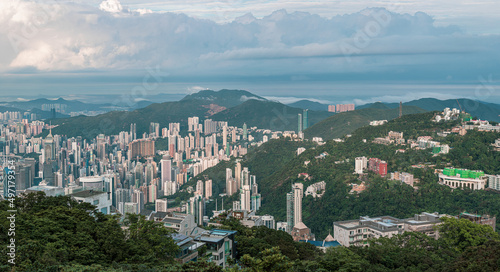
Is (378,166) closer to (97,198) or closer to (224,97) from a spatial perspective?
(97,198)

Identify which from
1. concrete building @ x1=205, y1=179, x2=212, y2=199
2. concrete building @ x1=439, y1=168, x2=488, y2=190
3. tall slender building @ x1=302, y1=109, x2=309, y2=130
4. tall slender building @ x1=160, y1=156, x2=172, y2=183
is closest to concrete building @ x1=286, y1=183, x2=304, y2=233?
concrete building @ x1=439, y1=168, x2=488, y2=190

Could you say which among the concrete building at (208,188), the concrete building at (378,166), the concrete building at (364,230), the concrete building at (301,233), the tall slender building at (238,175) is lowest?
the concrete building at (208,188)

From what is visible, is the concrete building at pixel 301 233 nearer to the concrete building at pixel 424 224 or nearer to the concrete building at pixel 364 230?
the concrete building at pixel 364 230

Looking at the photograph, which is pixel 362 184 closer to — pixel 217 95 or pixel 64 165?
pixel 64 165

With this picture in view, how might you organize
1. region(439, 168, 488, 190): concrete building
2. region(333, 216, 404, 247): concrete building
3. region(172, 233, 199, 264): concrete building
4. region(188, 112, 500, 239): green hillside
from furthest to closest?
1. region(439, 168, 488, 190): concrete building
2. region(188, 112, 500, 239): green hillside
3. region(333, 216, 404, 247): concrete building
4. region(172, 233, 199, 264): concrete building

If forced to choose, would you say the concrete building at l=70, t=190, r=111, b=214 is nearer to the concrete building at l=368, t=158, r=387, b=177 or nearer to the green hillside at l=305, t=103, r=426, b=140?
the concrete building at l=368, t=158, r=387, b=177

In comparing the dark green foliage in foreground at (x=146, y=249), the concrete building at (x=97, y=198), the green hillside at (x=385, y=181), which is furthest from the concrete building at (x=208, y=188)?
the dark green foliage in foreground at (x=146, y=249)

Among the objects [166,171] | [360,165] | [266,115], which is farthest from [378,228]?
[266,115]

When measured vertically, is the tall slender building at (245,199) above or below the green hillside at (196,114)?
below
